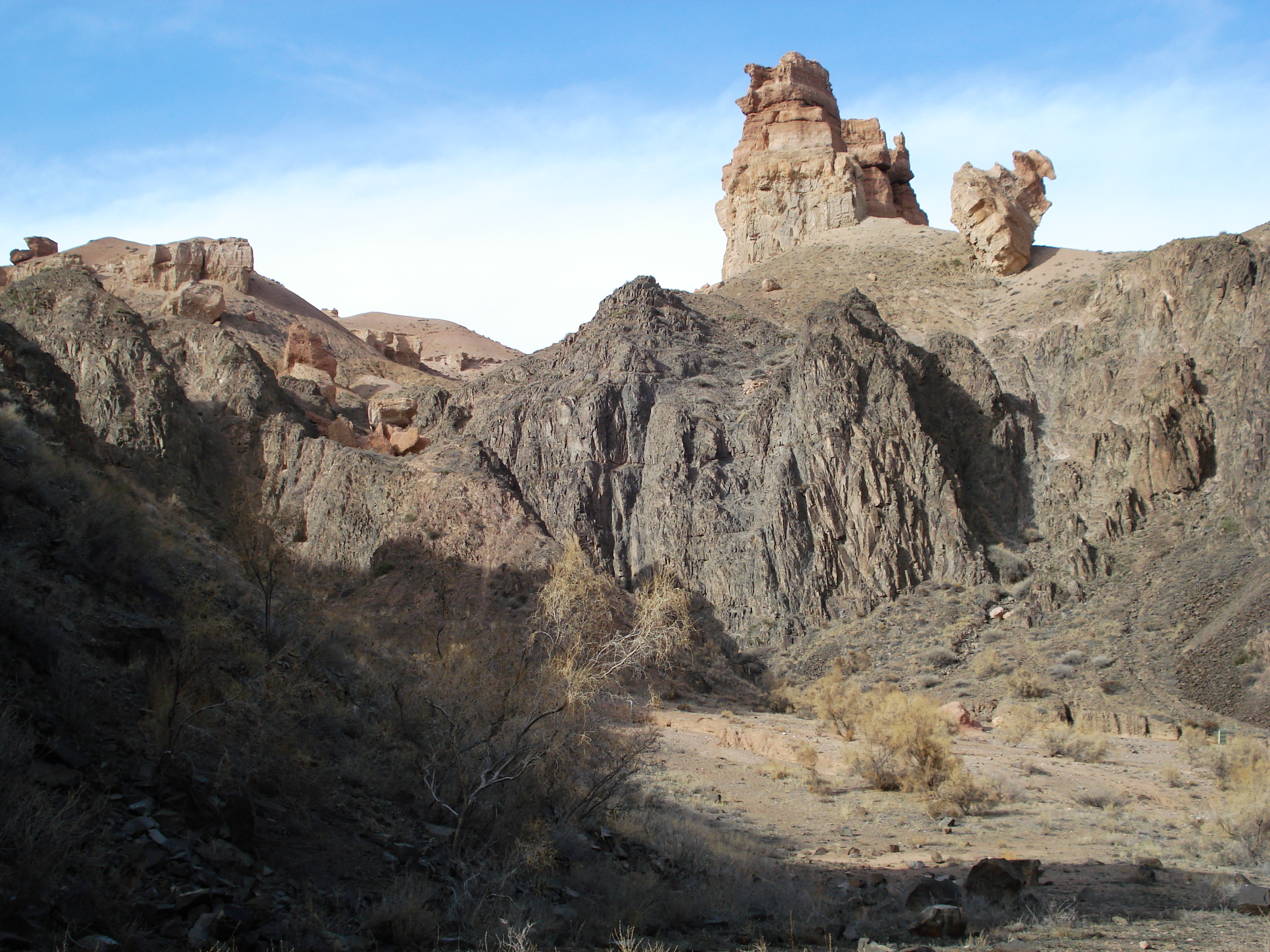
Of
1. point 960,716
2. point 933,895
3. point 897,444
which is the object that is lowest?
point 960,716

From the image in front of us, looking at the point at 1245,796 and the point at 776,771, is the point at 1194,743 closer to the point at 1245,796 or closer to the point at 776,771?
the point at 1245,796

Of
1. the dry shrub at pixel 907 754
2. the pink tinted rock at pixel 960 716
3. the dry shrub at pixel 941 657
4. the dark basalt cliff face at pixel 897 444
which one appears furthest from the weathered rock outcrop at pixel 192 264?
the dry shrub at pixel 907 754

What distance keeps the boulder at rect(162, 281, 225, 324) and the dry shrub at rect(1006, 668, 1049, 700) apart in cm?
5172

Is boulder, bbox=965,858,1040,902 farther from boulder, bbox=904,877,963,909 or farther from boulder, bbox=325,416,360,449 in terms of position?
boulder, bbox=325,416,360,449

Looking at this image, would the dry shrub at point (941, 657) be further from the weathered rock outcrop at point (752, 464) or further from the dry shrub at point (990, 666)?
the weathered rock outcrop at point (752, 464)

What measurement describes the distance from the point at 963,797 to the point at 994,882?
7454 mm

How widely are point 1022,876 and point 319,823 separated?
352 inches

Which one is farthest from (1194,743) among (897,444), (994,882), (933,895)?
(897,444)

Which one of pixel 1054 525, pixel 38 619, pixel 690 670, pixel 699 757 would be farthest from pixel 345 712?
pixel 1054 525

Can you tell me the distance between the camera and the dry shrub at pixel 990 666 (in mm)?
35656

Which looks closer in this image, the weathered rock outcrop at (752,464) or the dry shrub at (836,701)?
the dry shrub at (836,701)

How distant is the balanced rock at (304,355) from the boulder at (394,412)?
722 centimetres

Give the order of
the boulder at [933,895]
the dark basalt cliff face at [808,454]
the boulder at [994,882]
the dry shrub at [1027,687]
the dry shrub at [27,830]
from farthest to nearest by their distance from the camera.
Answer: the dark basalt cliff face at [808,454] < the dry shrub at [1027,687] < the boulder at [994,882] < the boulder at [933,895] < the dry shrub at [27,830]

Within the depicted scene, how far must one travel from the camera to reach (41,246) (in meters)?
81.4
